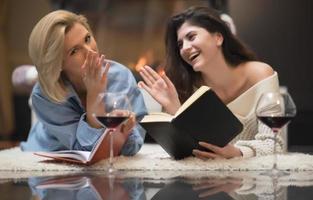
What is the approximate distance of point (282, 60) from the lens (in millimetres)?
3451

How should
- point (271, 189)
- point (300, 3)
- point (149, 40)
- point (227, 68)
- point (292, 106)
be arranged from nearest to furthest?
point (271, 189)
point (292, 106)
point (227, 68)
point (300, 3)
point (149, 40)

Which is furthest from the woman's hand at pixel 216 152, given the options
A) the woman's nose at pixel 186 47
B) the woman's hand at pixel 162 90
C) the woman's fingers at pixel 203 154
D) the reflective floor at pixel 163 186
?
the woman's nose at pixel 186 47

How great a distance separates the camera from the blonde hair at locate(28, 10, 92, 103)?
1.37m

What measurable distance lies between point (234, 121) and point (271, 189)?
1.01ft

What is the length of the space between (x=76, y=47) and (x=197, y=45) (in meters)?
0.44

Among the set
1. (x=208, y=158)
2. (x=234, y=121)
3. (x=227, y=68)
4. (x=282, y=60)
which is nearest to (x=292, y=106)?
(x=234, y=121)

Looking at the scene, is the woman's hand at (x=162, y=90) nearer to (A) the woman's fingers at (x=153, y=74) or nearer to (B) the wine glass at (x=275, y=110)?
(A) the woman's fingers at (x=153, y=74)

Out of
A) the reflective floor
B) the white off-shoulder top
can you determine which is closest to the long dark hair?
the white off-shoulder top

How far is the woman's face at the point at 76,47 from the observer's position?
140 centimetres

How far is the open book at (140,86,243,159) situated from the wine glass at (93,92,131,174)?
0.09m

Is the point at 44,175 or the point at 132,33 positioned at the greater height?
the point at 44,175

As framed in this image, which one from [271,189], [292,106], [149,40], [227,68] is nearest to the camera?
[271,189]

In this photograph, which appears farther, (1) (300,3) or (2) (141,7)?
(2) (141,7)

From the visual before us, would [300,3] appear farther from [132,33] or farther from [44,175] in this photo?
[44,175]
